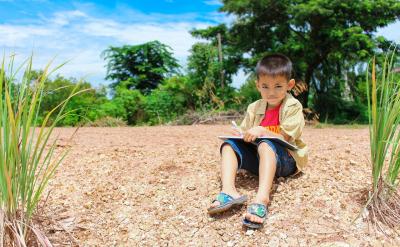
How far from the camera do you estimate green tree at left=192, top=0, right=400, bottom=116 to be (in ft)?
38.8

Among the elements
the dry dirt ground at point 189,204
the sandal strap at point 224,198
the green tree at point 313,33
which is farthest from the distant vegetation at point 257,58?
the sandal strap at point 224,198

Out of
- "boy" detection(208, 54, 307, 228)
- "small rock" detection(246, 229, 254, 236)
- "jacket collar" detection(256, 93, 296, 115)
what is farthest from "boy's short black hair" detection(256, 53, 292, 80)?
"small rock" detection(246, 229, 254, 236)

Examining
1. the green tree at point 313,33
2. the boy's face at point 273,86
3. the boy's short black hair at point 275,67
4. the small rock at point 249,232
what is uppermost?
the green tree at point 313,33

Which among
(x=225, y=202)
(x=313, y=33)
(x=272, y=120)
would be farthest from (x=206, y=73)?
(x=225, y=202)

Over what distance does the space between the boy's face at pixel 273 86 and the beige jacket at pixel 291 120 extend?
8 cm

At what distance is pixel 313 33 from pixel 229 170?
10.7 m

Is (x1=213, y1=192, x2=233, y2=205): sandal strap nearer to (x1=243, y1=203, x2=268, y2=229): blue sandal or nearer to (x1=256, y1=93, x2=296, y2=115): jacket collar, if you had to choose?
(x1=243, y1=203, x2=268, y2=229): blue sandal

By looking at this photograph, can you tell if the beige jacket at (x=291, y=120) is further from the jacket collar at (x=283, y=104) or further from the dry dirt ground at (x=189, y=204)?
the dry dirt ground at (x=189, y=204)

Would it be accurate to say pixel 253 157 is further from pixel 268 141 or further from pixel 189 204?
pixel 189 204

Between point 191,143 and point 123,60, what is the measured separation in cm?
1069

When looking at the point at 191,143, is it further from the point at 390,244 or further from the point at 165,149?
the point at 390,244

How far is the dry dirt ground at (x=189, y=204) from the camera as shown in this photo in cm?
253

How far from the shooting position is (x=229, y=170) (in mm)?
2859

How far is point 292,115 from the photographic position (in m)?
2.93
